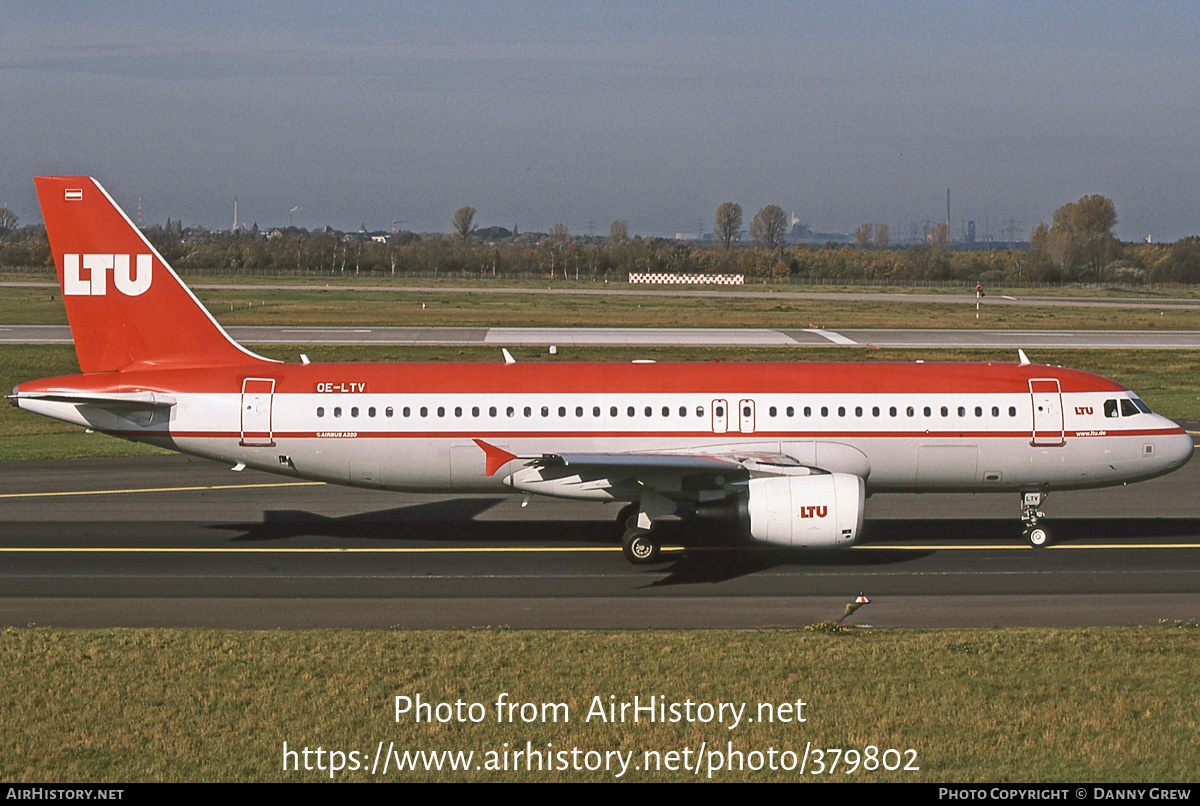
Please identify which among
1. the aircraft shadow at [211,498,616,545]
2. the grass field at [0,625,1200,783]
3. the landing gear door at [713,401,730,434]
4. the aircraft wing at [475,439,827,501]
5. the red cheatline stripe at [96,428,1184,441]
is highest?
the landing gear door at [713,401,730,434]

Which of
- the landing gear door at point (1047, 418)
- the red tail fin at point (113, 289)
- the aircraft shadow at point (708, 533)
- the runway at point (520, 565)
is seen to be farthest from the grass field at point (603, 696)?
the red tail fin at point (113, 289)

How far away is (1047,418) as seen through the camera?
1047 inches

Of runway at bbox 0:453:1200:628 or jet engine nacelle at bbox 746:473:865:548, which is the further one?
jet engine nacelle at bbox 746:473:865:548

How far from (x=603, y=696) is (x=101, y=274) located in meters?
17.1

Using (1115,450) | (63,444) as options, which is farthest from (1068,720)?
(63,444)

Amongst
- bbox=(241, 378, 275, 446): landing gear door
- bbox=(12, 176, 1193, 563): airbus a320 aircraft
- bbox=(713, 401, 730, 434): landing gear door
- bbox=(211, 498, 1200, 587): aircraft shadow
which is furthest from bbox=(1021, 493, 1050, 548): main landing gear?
bbox=(241, 378, 275, 446): landing gear door

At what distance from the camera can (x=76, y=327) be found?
26922mm

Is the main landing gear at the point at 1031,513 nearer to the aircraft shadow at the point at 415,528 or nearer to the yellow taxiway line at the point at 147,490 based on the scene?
the aircraft shadow at the point at 415,528

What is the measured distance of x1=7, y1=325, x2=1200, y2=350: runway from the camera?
74.6 meters

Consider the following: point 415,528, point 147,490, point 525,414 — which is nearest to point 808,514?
point 525,414

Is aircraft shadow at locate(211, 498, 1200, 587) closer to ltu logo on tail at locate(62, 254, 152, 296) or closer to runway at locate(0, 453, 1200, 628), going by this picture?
runway at locate(0, 453, 1200, 628)

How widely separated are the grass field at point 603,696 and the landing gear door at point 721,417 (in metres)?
7.41

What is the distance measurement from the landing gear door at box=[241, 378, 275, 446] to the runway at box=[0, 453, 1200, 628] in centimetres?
245

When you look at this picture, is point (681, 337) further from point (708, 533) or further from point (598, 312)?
point (708, 533)
